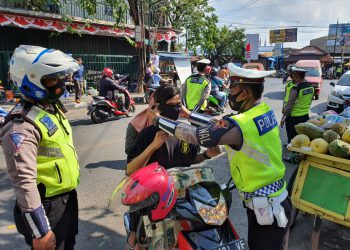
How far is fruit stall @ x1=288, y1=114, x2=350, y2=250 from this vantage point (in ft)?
9.53

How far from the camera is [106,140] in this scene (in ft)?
24.1

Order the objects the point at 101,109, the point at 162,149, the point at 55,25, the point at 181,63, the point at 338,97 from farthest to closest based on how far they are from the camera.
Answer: the point at 181,63 → the point at 55,25 → the point at 338,97 → the point at 101,109 → the point at 162,149

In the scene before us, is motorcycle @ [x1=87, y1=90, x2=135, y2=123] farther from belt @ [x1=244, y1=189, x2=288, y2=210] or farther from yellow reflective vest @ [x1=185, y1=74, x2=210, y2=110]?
belt @ [x1=244, y1=189, x2=288, y2=210]

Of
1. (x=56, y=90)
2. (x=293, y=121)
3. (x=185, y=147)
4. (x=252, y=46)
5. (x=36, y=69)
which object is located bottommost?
(x=293, y=121)

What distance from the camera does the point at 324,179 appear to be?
3055 millimetres

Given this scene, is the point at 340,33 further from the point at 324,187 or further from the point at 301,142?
the point at 324,187

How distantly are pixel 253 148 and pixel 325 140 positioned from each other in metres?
1.72

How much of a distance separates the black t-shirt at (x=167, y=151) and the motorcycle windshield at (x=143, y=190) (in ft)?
1.00

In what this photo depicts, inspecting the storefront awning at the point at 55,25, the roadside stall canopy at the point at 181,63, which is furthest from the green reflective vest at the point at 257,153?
the roadside stall canopy at the point at 181,63

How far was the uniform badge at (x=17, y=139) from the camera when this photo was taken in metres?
1.75

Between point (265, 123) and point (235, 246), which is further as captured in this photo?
point (265, 123)

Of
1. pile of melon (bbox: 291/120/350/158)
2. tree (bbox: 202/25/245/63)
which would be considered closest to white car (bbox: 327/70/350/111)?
pile of melon (bbox: 291/120/350/158)

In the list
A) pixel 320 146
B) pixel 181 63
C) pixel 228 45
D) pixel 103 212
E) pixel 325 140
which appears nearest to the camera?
→ pixel 320 146

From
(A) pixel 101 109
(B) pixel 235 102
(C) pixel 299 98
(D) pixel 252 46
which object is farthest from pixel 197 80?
(D) pixel 252 46
